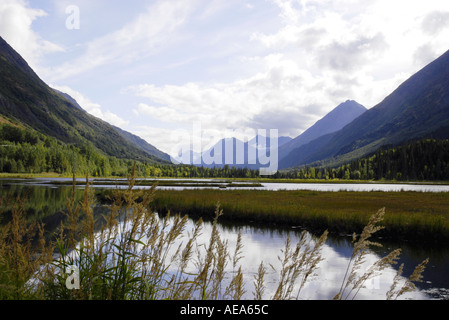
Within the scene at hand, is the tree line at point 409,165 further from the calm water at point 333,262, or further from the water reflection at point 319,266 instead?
the water reflection at point 319,266

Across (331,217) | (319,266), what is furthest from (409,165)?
(319,266)

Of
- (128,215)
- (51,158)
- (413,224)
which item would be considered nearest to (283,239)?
(413,224)

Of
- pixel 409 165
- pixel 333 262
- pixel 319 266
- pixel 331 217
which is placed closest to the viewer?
pixel 319 266

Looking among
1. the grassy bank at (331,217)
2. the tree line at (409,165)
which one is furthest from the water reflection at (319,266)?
the tree line at (409,165)

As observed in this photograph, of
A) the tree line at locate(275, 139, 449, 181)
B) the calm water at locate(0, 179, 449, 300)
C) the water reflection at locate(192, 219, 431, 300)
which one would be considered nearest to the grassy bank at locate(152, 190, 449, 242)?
the calm water at locate(0, 179, 449, 300)

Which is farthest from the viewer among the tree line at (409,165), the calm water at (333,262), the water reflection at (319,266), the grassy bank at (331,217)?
the tree line at (409,165)

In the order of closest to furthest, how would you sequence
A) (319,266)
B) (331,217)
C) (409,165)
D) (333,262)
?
1. (319,266)
2. (333,262)
3. (331,217)
4. (409,165)

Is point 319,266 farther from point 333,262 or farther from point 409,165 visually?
point 409,165

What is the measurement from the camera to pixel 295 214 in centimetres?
2605

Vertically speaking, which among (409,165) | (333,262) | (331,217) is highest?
(409,165)

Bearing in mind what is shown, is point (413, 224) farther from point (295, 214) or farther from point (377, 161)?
point (377, 161)

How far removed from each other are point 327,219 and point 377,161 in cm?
17608

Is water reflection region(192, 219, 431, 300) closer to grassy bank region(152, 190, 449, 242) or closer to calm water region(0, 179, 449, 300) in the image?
calm water region(0, 179, 449, 300)

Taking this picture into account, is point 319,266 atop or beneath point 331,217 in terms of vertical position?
beneath
